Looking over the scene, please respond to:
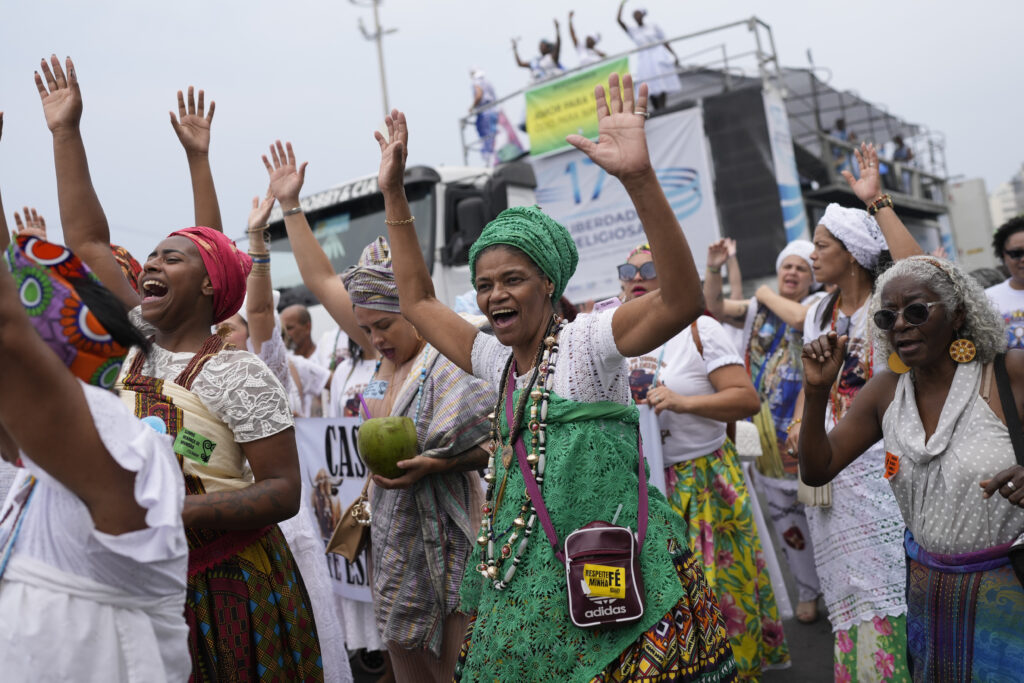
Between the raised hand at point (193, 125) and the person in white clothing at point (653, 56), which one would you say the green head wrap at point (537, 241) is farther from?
the person in white clothing at point (653, 56)

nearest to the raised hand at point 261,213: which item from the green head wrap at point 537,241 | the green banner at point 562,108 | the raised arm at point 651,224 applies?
the green head wrap at point 537,241

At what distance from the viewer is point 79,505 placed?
1.85m

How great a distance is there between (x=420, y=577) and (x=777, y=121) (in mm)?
13103

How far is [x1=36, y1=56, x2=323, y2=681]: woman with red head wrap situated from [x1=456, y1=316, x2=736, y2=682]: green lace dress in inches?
24.9

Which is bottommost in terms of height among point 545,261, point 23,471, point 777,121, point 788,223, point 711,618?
point 711,618

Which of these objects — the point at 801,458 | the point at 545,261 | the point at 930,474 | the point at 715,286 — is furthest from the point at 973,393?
the point at 715,286

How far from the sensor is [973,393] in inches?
118

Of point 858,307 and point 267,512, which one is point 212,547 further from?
point 858,307

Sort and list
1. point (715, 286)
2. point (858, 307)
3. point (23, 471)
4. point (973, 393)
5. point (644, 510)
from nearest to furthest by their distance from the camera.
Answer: point (23, 471)
point (644, 510)
point (973, 393)
point (858, 307)
point (715, 286)

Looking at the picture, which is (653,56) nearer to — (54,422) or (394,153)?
(394,153)

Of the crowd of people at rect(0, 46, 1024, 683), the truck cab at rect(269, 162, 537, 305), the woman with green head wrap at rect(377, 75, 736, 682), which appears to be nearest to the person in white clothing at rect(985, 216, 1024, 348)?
the crowd of people at rect(0, 46, 1024, 683)

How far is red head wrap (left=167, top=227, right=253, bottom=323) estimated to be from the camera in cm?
310

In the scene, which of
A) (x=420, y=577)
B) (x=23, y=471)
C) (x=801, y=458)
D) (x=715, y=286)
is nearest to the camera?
(x=23, y=471)

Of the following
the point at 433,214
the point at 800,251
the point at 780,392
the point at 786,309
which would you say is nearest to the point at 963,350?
the point at 786,309
